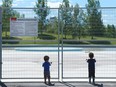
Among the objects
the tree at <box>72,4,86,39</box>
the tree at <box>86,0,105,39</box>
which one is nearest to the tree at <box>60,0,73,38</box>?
the tree at <box>72,4,86,39</box>

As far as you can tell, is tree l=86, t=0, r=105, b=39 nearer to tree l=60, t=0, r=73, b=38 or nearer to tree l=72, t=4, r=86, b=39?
tree l=72, t=4, r=86, b=39

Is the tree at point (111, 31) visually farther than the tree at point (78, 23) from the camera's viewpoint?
No

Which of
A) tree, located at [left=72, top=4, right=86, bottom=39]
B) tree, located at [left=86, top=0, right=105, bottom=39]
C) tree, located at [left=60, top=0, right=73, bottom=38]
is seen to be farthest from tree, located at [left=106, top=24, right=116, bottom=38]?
tree, located at [left=60, top=0, right=73, bottom=38]

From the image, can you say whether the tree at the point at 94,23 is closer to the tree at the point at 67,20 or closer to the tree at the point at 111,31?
the tree at the point at 111,31

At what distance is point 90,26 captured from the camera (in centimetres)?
1310

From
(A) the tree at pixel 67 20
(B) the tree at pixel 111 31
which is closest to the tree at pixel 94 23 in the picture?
(B) the tree at pixel 111 31

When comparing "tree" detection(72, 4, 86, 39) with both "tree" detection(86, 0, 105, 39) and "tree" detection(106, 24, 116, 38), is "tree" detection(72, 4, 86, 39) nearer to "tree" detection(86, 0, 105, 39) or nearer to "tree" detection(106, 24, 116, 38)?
"tree" detection(86, 0, 105, 39)

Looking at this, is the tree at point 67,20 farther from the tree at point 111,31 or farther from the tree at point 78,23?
the tree at point 111,31

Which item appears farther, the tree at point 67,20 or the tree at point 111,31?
the tree at point 67,20

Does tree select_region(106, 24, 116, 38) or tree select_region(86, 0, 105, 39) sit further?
tree select_region(86, 0, 105, 39)

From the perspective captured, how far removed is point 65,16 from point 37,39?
1122 millimetres

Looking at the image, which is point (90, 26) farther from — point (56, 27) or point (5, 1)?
point (5, 1)

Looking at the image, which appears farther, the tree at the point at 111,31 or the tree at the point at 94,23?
the tree at the point at 94,23

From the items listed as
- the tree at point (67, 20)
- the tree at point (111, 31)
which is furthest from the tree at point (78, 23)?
the tree at point (111, 31)
